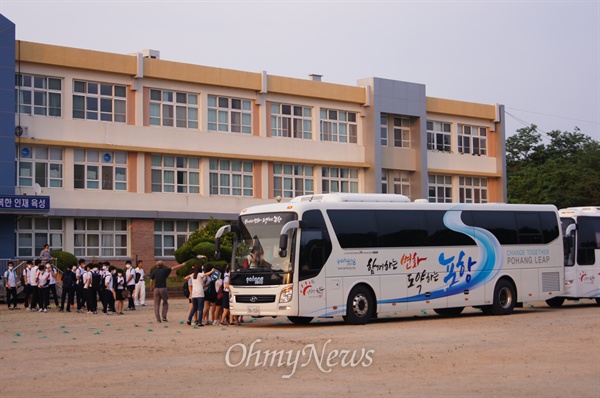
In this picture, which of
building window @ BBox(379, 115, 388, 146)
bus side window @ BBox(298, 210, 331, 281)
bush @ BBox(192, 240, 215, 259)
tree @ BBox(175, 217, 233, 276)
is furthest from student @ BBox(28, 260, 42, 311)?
building window @ BBox(379, 115, 388, 146)

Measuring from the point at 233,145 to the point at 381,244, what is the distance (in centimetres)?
2804

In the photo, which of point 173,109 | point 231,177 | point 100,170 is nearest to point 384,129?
point 231,177

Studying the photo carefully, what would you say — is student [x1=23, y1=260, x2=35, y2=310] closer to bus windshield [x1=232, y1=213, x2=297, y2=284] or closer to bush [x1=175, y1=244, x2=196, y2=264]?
bus windshield [x1=232, y1=213, x2=297, y2=284]

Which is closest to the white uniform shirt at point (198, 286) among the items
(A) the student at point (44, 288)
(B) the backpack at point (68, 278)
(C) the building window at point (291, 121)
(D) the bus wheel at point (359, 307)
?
(D) the bus wheel at point (359, 307)

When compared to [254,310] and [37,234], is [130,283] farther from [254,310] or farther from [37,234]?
[37,234]

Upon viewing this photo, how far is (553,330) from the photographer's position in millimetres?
21859

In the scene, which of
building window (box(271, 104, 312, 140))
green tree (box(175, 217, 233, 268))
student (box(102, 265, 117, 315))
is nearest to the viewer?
student (box(102, 265, 117, 315))

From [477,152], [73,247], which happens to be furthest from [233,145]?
[477,152]

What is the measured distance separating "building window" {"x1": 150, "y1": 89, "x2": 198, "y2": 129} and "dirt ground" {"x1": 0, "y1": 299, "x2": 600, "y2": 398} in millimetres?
25577

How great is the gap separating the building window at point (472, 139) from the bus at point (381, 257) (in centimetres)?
3513

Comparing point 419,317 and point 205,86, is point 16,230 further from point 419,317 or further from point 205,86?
point 419,317

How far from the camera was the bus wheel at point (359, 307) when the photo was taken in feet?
81.2

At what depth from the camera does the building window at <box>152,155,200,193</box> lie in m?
50.4

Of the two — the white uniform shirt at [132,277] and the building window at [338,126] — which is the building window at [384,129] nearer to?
Result: the building window at [338,126]
